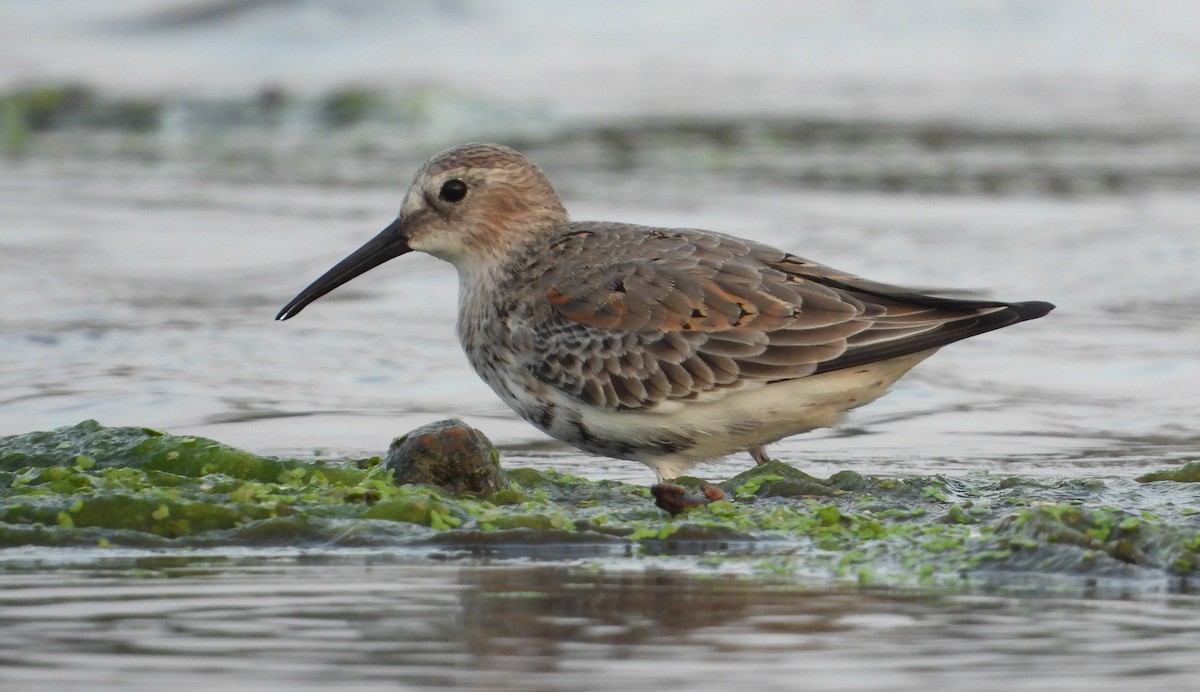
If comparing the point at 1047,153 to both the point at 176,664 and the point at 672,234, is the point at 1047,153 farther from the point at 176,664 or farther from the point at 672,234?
the point at 176,664

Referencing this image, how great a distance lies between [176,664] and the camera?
13.6ft

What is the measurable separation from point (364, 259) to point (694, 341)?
177 centimetres

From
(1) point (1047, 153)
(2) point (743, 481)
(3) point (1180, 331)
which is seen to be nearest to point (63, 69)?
(1) point (1047, 153)

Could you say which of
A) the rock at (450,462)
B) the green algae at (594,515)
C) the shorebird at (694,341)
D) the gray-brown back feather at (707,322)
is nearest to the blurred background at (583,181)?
the shorebird at (694,341)

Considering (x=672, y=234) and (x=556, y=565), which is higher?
(x=672, y=234)

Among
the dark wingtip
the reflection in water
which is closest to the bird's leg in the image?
the dark wingtip

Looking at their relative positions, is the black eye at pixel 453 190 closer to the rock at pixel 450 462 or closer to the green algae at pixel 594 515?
the green algae at pixel 594 515

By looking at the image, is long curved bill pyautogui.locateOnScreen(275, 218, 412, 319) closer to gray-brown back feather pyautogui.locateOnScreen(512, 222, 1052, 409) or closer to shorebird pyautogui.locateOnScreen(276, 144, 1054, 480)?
shorebird pyautogui.locateOnScreen(276, 144, 1054, 480)

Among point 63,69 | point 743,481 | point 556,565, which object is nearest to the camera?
point 556,565

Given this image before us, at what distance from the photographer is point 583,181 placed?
15570mm

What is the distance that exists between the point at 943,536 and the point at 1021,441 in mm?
2562

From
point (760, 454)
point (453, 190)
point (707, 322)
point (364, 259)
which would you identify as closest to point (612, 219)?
point (364, 259)

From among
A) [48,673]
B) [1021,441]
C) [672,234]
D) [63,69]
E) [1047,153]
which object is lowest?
[48,673]

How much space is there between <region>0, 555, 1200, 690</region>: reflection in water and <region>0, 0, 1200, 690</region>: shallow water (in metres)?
0.02
